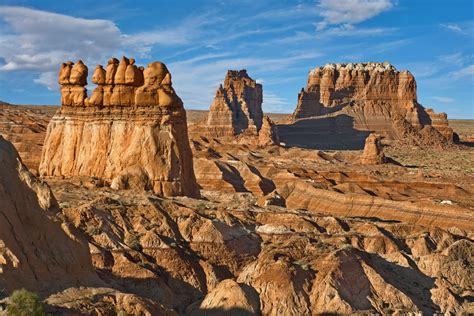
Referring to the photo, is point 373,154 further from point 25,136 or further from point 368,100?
point 368,100

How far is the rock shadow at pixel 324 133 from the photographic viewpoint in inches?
5955

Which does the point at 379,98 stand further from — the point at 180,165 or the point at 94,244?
the point at 94,244

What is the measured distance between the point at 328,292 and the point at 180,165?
16011mm

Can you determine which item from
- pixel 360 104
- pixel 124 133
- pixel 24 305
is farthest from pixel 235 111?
pixel 24 305

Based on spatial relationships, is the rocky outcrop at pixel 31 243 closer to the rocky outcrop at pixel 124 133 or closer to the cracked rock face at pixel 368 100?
the rocky outcrop at pixel 124 133

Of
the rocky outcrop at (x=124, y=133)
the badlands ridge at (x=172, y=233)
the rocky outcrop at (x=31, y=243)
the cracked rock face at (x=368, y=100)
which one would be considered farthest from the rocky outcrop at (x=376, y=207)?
the cracked rock face at (x=368, y=100)

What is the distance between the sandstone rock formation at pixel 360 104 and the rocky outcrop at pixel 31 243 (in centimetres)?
13474

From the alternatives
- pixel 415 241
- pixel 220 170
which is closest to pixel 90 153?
pixel 415 241

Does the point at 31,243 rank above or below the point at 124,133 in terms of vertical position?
below

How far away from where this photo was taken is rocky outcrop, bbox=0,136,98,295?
597 inches

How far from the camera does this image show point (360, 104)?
165 m

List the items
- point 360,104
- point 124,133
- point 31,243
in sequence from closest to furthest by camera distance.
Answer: point 31,243 < point 124,133 < point 360,104

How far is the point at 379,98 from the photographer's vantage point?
165875mm

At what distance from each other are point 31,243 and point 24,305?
12.2 feet
